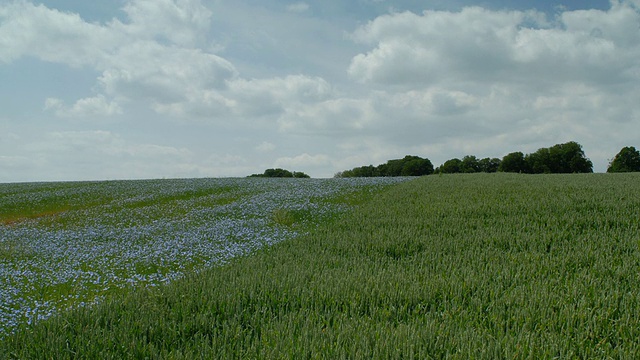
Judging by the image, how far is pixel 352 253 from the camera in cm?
909

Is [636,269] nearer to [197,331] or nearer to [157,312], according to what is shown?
[197,331]

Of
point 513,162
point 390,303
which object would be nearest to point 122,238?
point 390,303

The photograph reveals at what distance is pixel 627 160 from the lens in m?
66.1

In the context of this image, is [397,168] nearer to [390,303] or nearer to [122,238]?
[122,238]

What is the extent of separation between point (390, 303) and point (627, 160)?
73932mm

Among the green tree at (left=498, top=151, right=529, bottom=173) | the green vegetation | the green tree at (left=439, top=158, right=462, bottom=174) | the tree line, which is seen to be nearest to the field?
the tree line

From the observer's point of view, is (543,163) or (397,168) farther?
(397,168)

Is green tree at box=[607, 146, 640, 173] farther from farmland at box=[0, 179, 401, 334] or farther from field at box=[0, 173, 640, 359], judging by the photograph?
field at box=[0, 173, 640, 359]

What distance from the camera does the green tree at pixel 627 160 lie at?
65.3 metres

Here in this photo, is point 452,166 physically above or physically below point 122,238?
above

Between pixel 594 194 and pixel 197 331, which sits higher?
pixel 594 194

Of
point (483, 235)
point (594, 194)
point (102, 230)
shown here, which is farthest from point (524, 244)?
point (102, 230)

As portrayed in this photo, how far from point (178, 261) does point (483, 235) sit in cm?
660

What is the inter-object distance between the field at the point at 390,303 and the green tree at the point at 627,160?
213ft
